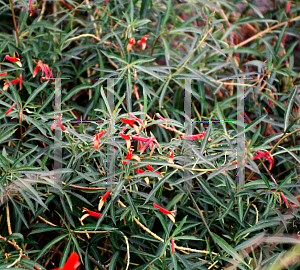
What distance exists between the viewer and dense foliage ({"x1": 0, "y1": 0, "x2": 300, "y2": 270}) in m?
0.92

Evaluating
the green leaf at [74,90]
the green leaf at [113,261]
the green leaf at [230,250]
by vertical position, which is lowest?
the green leaf at [113,261]

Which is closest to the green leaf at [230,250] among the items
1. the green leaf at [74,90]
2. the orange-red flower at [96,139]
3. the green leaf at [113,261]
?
the green leaf at [113,261]

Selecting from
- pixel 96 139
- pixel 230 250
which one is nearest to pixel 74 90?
pixel 96 139

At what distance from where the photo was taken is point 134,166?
2.92 ft

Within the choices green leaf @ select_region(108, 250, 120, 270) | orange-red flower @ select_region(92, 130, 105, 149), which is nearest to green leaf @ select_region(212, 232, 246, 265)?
green leaf @ select_region(108, 250, 120, 270)

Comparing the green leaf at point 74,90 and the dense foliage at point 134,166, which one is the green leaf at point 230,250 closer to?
the dense foliage at point 134,166

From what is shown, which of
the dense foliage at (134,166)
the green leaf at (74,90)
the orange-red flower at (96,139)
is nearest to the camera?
the orange-red flower at (96,139)

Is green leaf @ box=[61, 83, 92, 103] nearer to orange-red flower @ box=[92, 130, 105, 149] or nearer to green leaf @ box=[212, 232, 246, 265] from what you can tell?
orange-red flower @ box=[92, 130, 105, 149]

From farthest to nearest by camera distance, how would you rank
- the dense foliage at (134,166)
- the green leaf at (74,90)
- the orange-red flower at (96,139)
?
the green leaf at (74,90), the dense foliage at (134,166), the orange-red flower at (96,139)

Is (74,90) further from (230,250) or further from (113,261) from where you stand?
(230,250)

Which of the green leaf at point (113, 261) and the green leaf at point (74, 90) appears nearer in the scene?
the green leaf at point (113, 261)

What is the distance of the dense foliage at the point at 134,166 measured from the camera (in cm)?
92

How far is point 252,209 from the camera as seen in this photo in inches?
43.5

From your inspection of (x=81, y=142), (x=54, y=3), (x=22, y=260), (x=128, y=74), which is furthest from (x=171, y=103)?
(x=22, y=260)
